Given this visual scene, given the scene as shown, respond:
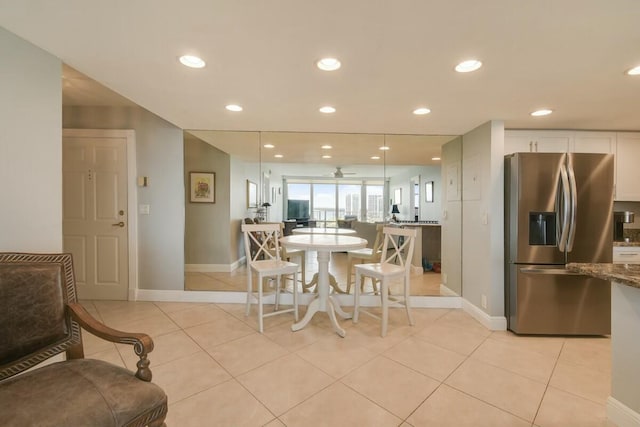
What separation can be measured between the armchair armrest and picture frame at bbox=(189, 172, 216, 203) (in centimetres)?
283

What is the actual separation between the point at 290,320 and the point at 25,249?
85.1 inches

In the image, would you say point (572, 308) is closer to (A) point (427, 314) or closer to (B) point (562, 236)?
(B) point (562, 236)

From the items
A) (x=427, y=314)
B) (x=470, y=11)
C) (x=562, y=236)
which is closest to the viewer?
(x=470, y=11)

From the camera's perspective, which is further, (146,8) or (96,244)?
(96,244)

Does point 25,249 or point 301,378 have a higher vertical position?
point 25,249

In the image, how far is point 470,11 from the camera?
127cm

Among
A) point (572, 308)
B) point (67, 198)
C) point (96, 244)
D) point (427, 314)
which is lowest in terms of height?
point (427, 314)

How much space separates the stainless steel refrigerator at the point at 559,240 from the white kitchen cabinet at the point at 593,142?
59 cm

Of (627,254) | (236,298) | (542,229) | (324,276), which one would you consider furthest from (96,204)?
(627,254)

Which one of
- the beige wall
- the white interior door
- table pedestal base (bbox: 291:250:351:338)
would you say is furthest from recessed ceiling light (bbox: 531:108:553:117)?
the white interior door

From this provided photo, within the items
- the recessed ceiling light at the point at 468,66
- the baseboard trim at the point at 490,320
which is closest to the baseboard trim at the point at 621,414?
the baseboard trim at the point at 490,320

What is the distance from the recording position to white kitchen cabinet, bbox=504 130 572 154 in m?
3.05

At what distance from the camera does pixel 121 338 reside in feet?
3.97

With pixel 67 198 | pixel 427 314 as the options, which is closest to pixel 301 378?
pixel 427 314
